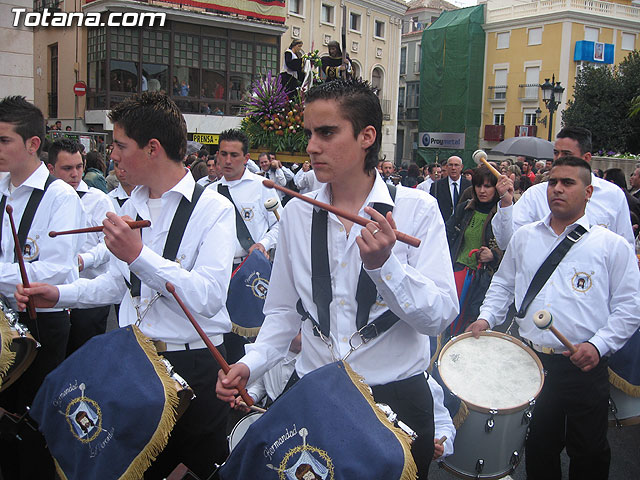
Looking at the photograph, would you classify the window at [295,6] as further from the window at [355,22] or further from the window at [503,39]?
the window at [503,39]

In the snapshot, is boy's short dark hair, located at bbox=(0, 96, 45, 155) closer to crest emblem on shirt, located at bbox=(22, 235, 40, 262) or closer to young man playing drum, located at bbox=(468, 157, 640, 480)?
crest emblem on shirt, located at bbox=(22, 235, 40, 262)

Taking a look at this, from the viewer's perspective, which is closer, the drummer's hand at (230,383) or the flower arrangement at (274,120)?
the drummer's hand at (230,383)

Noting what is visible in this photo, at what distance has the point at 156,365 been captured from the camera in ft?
7.47

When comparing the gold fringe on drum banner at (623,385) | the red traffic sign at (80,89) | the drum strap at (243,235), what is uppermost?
the red traffic sign at (80,89)

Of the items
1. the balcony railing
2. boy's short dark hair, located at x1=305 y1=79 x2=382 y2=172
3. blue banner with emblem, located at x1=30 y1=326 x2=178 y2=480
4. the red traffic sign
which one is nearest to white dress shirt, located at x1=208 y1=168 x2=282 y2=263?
blue banner with emblem, located at x1=30 y1=326 x2=178 y2=480

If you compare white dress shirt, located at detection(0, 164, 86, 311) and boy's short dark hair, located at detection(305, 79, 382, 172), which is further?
white dress shirt, located at detection(0, 164, 86, 311)

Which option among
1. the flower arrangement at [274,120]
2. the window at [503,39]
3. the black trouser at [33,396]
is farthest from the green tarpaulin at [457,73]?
the black trouser at [33,396]

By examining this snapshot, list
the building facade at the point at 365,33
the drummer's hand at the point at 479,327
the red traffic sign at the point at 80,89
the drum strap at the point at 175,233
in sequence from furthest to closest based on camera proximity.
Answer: the building facade at the point at 365,33, the red traffic sign at the point at 80,89, the drummer's hand at the point at 479,327, the drum strap at the point at 175,233

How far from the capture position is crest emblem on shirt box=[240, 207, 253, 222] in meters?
5.74

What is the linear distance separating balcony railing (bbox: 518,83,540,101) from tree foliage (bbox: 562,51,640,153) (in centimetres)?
1127

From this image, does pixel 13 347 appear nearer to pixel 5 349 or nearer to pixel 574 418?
pixel 5 349

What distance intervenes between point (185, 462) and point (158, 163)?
1.41 metres

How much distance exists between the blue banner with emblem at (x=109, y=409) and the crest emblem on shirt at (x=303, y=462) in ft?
1.96

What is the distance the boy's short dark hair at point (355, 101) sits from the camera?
2195 millimetres
